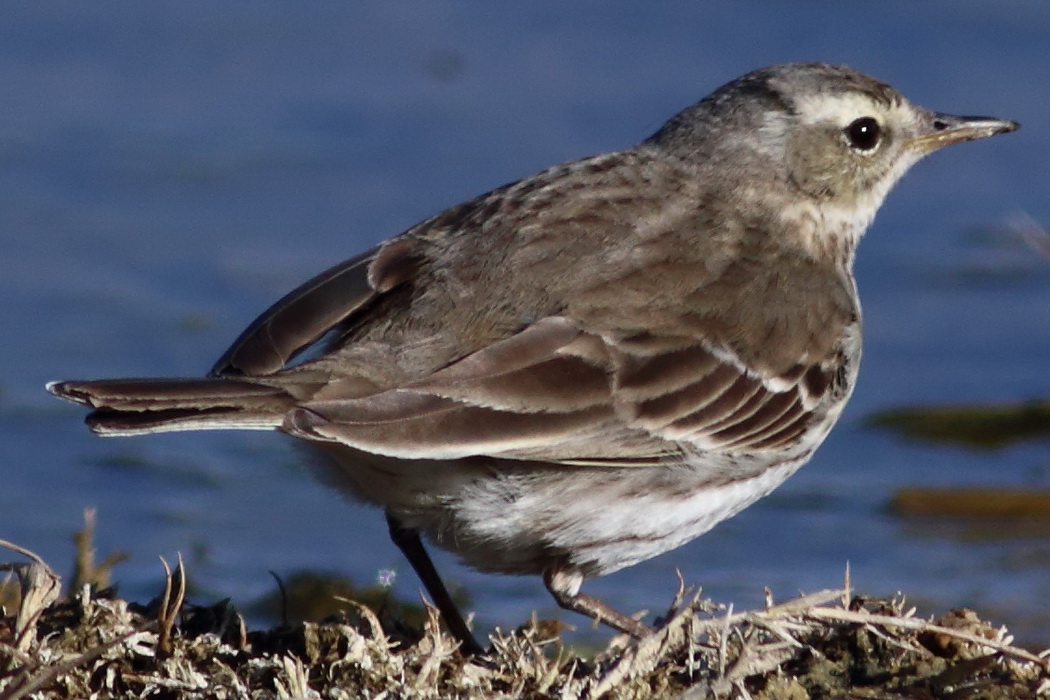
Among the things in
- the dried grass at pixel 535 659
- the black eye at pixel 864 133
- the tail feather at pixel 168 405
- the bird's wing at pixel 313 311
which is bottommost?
the dried grass at pixel 535 659

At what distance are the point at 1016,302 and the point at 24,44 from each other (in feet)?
22.0

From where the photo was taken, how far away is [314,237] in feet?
41.1

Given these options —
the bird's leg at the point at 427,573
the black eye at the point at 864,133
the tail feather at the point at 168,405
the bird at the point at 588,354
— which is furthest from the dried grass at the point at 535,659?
the black eye at the point at 864,133

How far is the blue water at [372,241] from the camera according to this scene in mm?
10234

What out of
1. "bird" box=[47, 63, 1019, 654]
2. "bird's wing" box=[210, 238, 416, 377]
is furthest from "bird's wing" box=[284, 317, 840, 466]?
"bird's wing" box=[210, 238, 416, 377]

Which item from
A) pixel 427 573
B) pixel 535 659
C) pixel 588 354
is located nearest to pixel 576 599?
pixel 427 573

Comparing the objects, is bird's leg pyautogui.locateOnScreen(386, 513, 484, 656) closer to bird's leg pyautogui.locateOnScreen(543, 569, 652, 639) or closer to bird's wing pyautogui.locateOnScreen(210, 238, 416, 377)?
bird's leg pyautogui.locateOnScreen(543, 569, 652, 639)

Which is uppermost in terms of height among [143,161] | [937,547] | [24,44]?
[24,44]

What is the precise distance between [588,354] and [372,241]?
5.71 meters

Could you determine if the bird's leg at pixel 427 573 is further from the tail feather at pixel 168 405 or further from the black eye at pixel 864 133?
the black eye at pixel 864 133

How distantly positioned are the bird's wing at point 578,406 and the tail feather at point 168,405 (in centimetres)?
13

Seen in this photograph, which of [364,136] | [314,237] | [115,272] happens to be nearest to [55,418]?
[115,272]

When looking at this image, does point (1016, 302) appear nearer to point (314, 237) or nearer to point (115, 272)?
point (314, 237)

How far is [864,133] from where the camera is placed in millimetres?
8281
